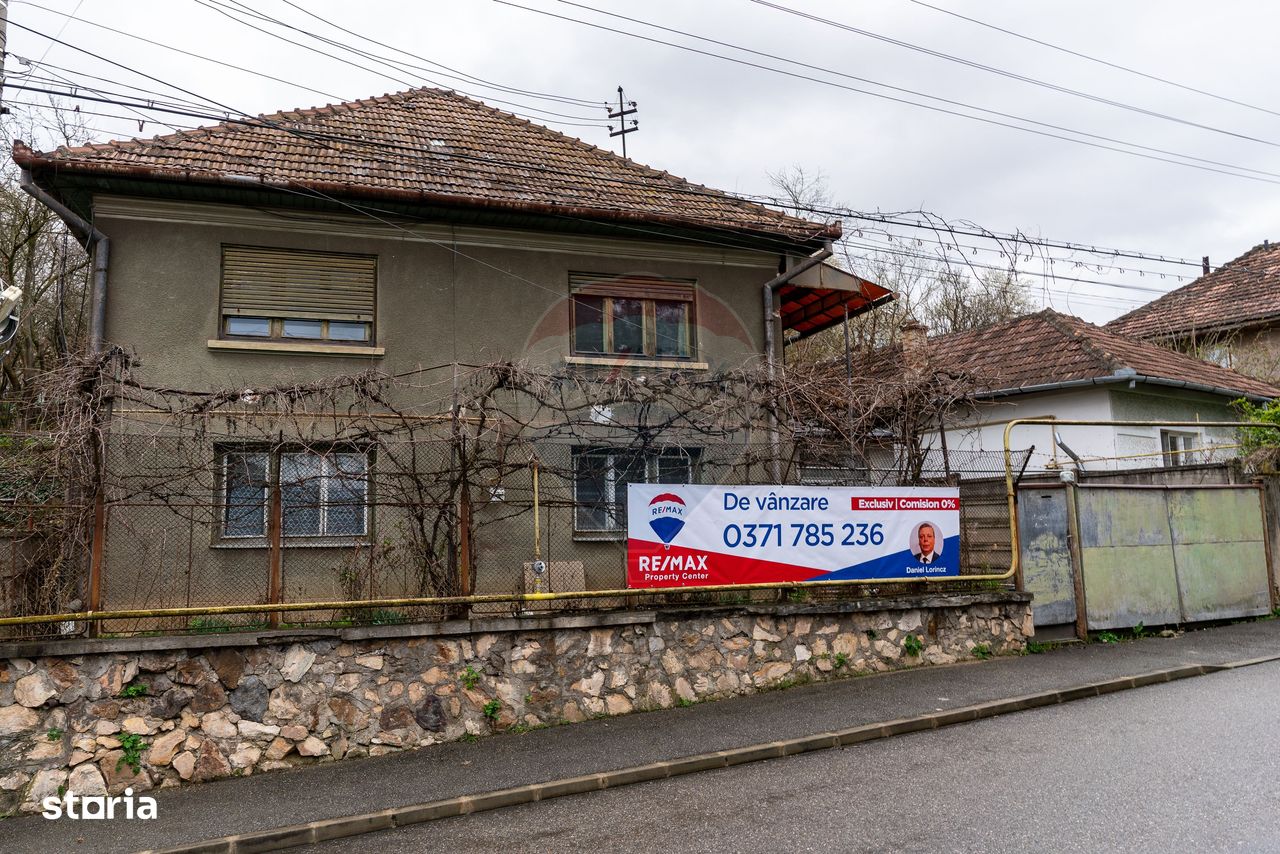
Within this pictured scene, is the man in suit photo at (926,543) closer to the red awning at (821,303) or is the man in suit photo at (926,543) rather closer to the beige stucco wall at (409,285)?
the beige stucco wall at (409,285)

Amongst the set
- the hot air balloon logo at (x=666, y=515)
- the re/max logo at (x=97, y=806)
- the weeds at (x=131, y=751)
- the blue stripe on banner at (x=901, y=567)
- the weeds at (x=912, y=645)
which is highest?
the hot air balloon logo at (x=666, y=515)

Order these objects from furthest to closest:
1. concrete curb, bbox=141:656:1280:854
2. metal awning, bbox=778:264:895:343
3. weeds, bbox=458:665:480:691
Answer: metal awning, bbox=778:264:895:343
weeds, bbox=458:665:480:691
concrete curb, bbox=141:656:1280:854

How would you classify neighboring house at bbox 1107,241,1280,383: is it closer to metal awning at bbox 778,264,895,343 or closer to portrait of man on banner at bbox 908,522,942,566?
metal awning at bbox 778,264,895,343

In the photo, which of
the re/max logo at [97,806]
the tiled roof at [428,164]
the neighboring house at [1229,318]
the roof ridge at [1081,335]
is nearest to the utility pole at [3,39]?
the tiled roof at [428,164]

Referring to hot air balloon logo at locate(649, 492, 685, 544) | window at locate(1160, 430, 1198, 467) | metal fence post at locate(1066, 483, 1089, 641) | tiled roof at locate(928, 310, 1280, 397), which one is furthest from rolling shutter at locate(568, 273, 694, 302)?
window at locate(1160, 430, 1198, 467)

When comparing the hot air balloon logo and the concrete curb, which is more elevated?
the hot air balloon logo

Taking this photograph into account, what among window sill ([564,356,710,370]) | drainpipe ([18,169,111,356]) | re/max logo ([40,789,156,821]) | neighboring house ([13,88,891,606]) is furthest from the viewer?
window sill ([564,356,710,370])

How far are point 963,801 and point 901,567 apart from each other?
4.60m

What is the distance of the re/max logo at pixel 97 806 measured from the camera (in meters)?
6.65

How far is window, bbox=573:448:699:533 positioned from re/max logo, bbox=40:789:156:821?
13.6 feet

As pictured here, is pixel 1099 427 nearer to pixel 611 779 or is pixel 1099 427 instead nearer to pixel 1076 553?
pixel 1076 553

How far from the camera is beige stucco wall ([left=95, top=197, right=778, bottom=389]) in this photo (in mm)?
11477

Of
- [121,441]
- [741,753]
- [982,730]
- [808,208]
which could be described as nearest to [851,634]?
[982,730]

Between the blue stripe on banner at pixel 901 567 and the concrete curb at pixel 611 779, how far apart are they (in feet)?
6.36
